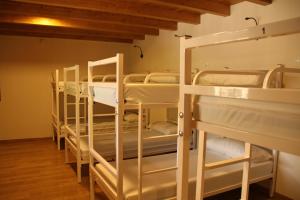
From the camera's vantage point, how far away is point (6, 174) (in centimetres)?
345

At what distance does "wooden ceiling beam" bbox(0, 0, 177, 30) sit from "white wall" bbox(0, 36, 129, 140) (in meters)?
2.14

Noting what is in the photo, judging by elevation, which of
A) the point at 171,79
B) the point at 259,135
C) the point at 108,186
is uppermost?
the point at 171,79

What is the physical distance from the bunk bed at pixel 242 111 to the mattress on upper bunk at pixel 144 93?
822mm

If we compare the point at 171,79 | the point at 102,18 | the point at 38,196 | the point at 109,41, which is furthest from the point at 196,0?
the point at 109,41

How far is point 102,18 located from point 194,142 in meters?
2.33

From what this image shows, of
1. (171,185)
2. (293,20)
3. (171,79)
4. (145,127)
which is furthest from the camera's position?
(145,127)

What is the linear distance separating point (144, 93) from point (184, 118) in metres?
0.89

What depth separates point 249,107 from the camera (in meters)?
1.00

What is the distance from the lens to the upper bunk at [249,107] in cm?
84

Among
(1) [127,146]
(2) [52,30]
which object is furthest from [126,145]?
(2) [52,30]

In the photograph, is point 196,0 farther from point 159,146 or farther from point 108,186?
point 108,186

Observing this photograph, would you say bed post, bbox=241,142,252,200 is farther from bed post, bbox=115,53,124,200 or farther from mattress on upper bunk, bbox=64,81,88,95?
mattress on upper bunk, bbox=64,81,88,95

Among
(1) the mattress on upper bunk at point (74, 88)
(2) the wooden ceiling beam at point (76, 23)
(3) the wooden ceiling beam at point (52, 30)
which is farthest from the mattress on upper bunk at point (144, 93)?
(3) the wooden ceiling beam at point (52, 30)

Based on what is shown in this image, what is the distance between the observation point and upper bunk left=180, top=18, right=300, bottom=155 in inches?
33.0
